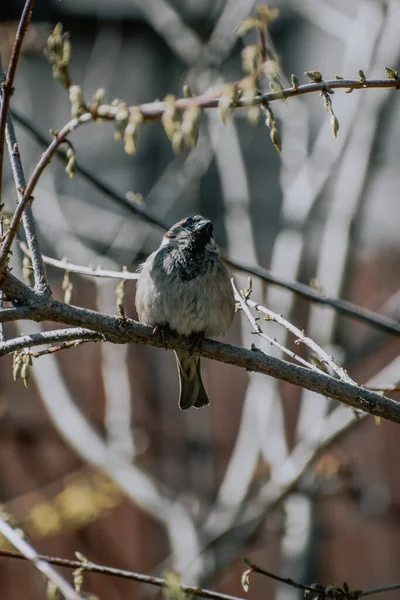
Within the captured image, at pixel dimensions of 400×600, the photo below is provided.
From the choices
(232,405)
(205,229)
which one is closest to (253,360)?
(205,229)

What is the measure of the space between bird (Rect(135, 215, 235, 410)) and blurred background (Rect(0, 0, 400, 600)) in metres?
0.65

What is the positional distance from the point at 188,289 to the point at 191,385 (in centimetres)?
53

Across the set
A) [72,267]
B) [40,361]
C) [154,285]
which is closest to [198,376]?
[154,285]

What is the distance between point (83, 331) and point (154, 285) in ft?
3.78

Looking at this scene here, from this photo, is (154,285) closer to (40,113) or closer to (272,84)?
(272,84)

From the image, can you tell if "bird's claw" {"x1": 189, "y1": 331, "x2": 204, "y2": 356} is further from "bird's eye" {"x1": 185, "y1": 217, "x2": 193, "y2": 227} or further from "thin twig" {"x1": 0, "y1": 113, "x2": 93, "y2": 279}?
"thin twig" {"x1": 0, "y1": 113, "x2": 93, "y2": 279}

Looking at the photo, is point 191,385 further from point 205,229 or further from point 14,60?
point 14,60

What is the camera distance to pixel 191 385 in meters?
3.49

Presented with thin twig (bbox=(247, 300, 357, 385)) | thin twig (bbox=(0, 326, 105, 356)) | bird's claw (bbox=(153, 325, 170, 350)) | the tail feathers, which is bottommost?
thin twig (bbox=(0, 326, 105, 356))

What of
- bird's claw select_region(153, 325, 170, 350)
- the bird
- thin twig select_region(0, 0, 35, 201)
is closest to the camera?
thin twig select_region(0, 0, 35, 201)

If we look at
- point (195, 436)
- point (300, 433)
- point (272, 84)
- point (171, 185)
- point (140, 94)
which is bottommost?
point (272, 84)

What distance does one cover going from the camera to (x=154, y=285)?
3.18 m

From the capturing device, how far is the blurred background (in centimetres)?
448

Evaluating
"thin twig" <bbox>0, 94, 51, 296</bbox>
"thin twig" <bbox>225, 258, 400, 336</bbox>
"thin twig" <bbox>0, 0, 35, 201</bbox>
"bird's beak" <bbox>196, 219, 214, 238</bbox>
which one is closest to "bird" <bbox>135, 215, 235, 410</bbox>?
"bird's beak" <bbox>196, 219, 214, 238</bbox>
